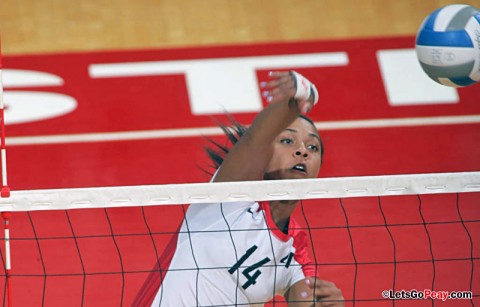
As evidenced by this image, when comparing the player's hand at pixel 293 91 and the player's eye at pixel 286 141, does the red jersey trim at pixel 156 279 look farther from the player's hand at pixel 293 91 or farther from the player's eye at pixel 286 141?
the player's hand at pixel 293 91

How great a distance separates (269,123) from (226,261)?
2.92 feet

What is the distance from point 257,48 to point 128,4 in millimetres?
1669

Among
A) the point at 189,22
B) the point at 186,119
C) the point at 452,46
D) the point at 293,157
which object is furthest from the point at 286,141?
the point at 189,22

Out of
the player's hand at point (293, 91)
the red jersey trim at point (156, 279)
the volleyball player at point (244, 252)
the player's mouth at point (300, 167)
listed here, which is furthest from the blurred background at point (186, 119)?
the player's hand at point (293, 91)

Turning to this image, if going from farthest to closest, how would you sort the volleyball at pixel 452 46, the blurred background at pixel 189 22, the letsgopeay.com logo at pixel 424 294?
the blurred background at pixel 189 22, the letsgopeay.com logo at pixel 424 294, the volleyball at pixel 452 46

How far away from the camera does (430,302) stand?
7.81 meters

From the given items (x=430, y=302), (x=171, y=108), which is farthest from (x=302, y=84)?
(x=171, y=108)

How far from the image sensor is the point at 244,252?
19.7 feet

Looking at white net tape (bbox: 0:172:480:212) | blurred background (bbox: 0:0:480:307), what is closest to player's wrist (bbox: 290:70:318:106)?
white net tape (bbox: 0:172:480:212)

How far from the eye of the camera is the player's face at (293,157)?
20.5 feet

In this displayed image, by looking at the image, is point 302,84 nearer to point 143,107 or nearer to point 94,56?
point 143,107

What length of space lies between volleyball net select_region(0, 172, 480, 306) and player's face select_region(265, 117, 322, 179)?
3.55ft

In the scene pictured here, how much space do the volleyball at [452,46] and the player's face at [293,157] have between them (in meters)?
1.14

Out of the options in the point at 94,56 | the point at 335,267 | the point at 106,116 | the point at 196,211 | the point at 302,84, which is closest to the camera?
the point at 302,84
